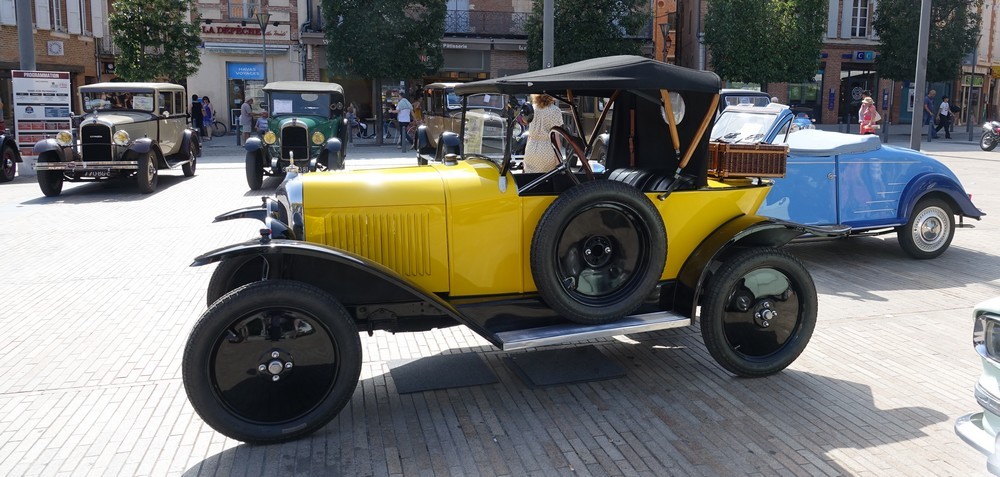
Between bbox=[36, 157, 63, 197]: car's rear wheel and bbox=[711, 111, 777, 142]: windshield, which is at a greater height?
bbox=[711, 111, 777, 142]: windshield

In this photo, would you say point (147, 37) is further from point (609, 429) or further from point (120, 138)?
point (609, 429)

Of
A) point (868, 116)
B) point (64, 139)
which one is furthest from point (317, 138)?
point (868, 116)

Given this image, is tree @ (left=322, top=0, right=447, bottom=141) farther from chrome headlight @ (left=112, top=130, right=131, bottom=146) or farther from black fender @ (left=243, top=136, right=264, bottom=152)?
chrome headlight @ (left=112, top=130, right=131, bottom=146)

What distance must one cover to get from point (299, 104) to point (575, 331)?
1254 centimetres

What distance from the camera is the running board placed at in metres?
4.42

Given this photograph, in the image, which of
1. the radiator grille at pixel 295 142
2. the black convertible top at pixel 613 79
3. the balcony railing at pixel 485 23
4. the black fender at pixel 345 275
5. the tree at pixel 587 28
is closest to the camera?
the black fender at pixel 345 275

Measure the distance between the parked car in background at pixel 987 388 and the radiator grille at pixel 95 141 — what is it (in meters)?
13.9

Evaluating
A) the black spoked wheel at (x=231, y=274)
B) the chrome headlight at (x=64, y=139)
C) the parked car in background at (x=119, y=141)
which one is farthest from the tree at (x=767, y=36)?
the black spoked wheel at (x=231, y=274)

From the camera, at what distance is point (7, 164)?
15.7 meters

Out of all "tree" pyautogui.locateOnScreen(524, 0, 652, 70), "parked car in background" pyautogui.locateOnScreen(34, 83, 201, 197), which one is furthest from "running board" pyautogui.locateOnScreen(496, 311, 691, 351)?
"tree" pyautogui.locateOnScreen(524, 0, 652, 70)

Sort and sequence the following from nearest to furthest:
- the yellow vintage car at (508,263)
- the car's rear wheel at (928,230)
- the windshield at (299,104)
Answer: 1. the yellow vintage car at (508,263)
2. the car's rear wheel at (928,230)
3. the windshield at (299,104)

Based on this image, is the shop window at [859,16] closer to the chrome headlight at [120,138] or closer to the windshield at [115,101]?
the windshield at [115,101]

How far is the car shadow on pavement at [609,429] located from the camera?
153 inches

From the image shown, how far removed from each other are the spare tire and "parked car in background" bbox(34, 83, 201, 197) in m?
11.3
